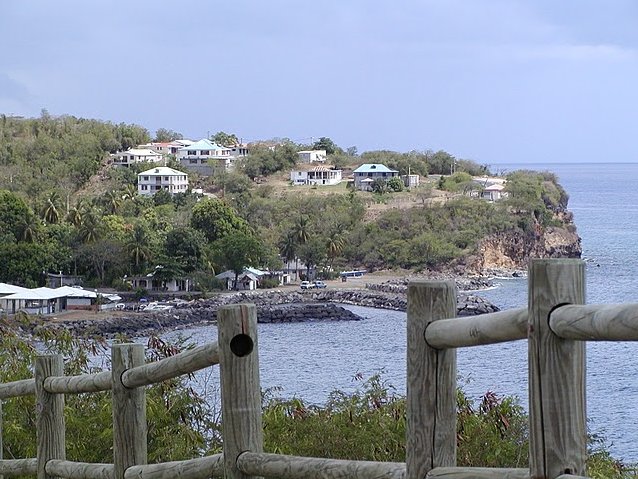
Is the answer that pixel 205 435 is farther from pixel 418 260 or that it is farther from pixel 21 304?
pixel 418 260

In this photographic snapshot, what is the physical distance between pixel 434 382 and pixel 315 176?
9410cm

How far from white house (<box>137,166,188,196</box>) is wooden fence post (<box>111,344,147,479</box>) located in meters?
82.3

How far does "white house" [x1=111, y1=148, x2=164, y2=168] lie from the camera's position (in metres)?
97.6

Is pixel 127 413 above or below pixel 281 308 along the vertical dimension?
above

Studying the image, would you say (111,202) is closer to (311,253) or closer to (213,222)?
(213,222)

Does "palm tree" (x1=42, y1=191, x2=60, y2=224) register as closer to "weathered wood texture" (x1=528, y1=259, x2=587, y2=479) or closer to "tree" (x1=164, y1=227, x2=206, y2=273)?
"tree" (x1=164, y1=227, x2=206, y2=273)

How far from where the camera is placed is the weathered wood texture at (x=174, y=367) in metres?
3.14

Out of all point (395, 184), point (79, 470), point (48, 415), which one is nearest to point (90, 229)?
point (395, 184)

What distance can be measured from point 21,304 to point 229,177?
38608 millimetres

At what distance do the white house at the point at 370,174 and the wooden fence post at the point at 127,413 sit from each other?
9011 cm

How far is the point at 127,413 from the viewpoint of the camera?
3.55 metres

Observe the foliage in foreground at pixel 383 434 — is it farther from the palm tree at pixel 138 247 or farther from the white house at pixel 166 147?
the white house at pixel 166 147

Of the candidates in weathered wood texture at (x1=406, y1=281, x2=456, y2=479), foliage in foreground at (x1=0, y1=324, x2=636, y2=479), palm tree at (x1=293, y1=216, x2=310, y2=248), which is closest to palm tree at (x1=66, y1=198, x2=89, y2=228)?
palm tree at (x1=293, y1=216, x2=310, y2=248)

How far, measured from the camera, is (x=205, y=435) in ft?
24.4
